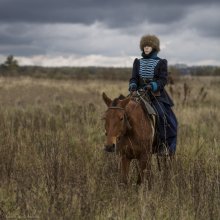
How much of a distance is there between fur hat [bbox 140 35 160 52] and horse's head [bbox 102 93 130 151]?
1377 millimetres

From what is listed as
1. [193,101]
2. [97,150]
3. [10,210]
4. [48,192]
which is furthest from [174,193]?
[193,101]

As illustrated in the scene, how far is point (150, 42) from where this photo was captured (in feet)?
23.4

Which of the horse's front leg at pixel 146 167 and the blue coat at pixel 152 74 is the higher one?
the blue coat at pixel 152 74

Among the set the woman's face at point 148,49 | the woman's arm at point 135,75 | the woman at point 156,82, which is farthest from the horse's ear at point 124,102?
the woman's face at point 148,49

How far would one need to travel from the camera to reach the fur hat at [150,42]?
7.14 m

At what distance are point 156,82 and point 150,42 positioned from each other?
630 millimetres

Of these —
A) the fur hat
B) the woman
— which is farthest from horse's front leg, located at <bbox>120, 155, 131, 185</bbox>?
the fur hat

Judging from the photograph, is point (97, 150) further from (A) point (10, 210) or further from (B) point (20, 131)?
(A) point (10, 210)

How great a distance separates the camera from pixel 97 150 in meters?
8.43

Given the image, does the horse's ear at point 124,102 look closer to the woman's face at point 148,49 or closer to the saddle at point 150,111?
the saddle at point 150,111

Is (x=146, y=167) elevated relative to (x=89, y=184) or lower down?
elevated

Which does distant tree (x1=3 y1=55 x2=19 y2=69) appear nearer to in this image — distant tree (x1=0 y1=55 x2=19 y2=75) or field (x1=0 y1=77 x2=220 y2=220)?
distant tree (x1=0 y1=55 x2=19 y2=75)

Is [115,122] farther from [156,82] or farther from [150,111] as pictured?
[156,82]

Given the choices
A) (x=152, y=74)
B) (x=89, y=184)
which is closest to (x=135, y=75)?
(x=152, y=74)
